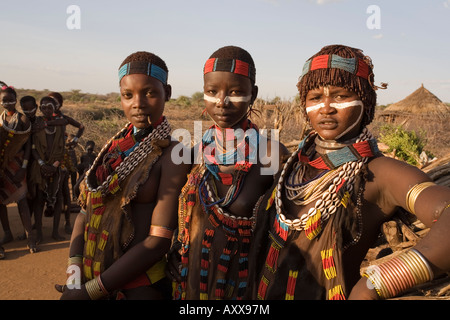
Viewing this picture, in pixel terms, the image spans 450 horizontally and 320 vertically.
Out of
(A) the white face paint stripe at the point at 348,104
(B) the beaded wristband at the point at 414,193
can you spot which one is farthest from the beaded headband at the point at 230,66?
(B) the beaded wristband at the point at 414,193

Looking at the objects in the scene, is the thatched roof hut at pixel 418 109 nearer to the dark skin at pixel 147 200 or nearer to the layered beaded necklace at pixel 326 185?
the layered beaded necklace at pixel 326 185

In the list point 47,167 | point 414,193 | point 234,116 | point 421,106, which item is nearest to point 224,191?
point 234,116

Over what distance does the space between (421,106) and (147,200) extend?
2280cm

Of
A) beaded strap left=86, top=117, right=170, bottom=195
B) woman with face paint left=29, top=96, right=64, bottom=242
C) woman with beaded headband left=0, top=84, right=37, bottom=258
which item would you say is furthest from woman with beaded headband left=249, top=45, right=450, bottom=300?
woman with face paint left=29, top=96, right=64, bottom=242

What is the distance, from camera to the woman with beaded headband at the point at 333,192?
1668 mm

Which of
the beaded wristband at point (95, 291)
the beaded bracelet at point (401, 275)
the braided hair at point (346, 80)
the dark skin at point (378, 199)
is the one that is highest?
the braided hair at point (346, 80)

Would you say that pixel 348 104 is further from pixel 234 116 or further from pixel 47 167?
pixel 47 167

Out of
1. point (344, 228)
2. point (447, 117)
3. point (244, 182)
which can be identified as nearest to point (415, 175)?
point (344, 228)

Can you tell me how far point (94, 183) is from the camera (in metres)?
2.28

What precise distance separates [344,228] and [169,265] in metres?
1.13

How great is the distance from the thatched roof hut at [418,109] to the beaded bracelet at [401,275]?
65.9 feet

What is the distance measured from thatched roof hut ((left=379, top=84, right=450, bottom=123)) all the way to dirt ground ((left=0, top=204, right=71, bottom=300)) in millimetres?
18509

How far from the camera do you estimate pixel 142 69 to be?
2215 millimetres

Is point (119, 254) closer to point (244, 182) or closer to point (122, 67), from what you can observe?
point (244, 182)
